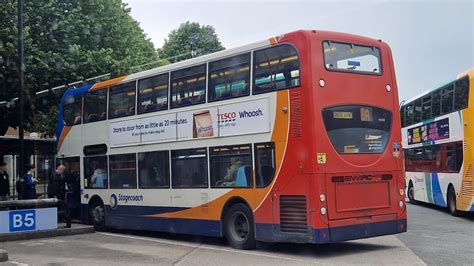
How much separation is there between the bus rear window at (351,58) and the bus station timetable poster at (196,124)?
1455mm

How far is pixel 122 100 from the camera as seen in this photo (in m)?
14.4

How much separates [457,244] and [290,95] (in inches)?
187

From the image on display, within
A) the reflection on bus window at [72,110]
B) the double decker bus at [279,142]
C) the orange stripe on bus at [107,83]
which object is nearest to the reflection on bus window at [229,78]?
the double decker bus at [279,142]

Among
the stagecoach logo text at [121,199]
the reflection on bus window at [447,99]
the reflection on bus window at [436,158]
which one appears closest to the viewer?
the stagecoach logo text at [121,199]

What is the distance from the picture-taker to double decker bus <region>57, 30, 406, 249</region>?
991 cm

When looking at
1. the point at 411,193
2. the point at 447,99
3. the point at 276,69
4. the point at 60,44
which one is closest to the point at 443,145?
the point at 447,99

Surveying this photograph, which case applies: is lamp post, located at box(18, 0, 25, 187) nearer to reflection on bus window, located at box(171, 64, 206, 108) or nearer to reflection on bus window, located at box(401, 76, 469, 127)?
reflection on bus window, located at box(171, 64, 206, 108)

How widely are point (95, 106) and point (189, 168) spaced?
14.5 ft

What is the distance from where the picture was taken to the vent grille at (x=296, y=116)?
32.6ft

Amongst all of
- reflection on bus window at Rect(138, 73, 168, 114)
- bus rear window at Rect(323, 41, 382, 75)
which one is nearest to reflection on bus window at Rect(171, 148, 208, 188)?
reflection on bus window at Rect(138, 73, 168, 114)

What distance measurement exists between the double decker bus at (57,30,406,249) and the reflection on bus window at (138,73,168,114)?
0.08 ft

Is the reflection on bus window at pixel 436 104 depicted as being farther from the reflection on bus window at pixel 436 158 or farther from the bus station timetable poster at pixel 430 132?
the reflection on bus window at pixel 436 158

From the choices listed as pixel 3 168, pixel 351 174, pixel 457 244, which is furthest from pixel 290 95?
pixel 3 168

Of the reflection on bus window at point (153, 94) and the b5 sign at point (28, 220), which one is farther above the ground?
the reflection on bus window at point (153, 94)
